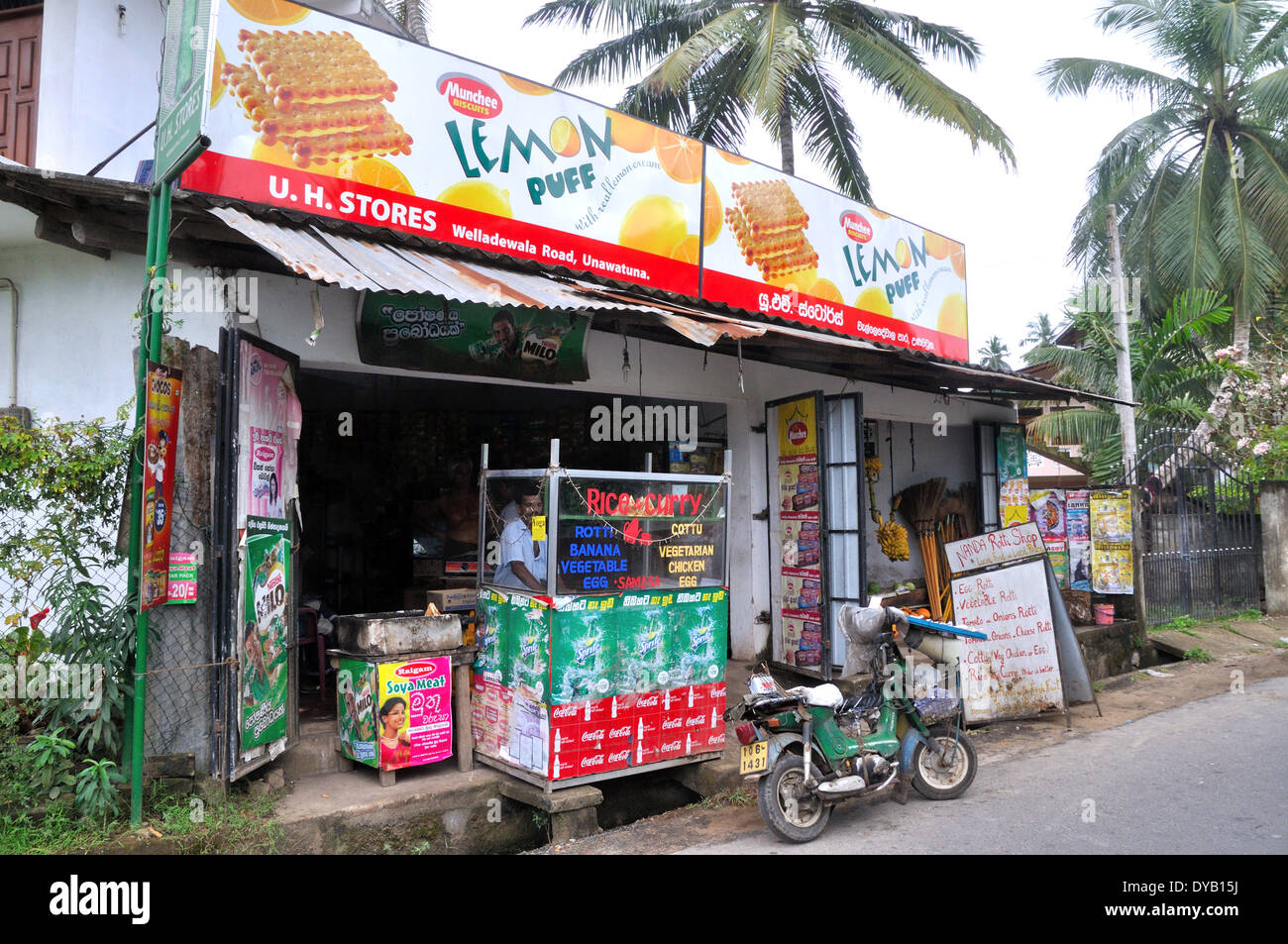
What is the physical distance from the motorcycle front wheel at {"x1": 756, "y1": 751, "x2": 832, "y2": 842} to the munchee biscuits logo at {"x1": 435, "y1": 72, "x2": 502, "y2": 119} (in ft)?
17.5

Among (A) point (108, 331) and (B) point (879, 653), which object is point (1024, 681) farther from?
(A) point (108, 331)

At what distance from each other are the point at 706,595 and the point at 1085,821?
2626mm

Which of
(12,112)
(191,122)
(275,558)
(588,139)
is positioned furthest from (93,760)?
(588,139)

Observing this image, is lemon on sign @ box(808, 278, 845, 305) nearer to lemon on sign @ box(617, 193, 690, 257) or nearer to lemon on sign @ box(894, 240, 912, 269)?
lemon on sign @ box(894, 240, 912, 269)

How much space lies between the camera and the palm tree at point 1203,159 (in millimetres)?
17109

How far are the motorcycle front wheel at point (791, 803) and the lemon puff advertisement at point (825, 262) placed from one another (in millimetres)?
4988

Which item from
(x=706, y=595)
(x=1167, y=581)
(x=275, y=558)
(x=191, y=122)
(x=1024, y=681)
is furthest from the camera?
(x=1167, y=581)

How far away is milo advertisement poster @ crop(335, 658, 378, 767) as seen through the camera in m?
5.34

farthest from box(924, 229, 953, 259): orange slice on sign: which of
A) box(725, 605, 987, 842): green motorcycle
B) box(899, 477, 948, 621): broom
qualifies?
box(725, 605, 987, 842): green motorcycle

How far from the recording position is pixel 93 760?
15.0 feet

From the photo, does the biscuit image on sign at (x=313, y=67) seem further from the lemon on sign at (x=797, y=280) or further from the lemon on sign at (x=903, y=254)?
the lemon on sign at (x=903, y=254)

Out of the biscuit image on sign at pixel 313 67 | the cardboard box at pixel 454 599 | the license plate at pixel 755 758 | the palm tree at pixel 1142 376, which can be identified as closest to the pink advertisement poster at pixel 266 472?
the cardboard box at pixel 454 599

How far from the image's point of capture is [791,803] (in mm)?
4965

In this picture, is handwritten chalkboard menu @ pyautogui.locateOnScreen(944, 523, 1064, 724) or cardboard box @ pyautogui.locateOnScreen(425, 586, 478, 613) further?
handwritten chalkboard menu @ pyautogui.locateOnScreen(944, 523, 1064, 724)
